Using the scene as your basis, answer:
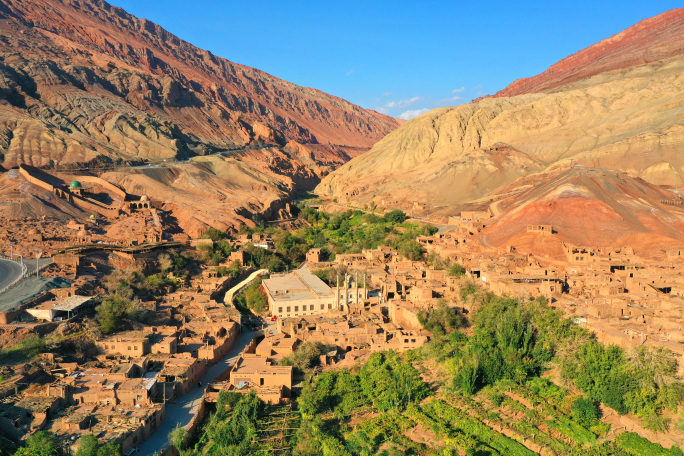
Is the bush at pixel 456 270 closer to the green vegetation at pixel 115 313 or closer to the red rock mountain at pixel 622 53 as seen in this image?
the green vegetation at pixel 115 313

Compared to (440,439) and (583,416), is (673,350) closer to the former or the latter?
(583,416)

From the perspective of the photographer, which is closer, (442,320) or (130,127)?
(442,320)

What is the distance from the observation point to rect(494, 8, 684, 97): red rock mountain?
323 feet

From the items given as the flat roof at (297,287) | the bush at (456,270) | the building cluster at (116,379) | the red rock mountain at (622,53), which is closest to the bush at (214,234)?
the flat roof at (297,287)

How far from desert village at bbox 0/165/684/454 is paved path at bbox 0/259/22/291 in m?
1.58

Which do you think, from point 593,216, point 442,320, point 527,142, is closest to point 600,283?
point 442,320

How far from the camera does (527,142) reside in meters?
77.5

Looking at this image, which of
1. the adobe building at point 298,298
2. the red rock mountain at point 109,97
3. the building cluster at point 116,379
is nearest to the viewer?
the building cluster at point 116,379

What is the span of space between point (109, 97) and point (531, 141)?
6432cm

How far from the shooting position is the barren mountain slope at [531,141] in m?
61.9

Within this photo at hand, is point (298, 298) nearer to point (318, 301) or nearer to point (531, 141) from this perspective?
point (318, 301)

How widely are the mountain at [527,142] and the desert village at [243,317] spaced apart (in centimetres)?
2429

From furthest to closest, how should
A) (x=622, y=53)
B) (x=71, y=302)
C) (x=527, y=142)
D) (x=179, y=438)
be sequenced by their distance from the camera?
(x=622, y=53) < (x=527, y=142) < (x=71, y=302) < (x=179, y=438)

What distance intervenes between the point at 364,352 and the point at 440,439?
7.86 m
